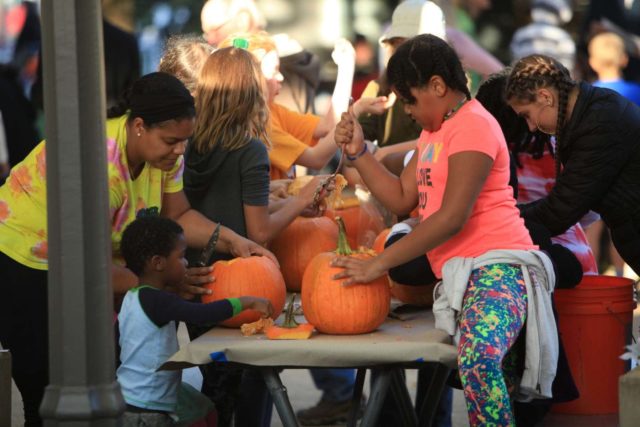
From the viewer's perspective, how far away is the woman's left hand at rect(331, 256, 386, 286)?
13.0ft

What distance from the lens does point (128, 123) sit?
423 cm

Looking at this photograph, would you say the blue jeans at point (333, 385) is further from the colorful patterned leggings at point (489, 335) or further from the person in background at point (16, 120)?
the person in background at point (16, 120)

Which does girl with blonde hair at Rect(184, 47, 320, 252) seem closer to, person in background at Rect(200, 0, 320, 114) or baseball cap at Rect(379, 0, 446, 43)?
baseball cap at Rect(379, 0, 446, 43)

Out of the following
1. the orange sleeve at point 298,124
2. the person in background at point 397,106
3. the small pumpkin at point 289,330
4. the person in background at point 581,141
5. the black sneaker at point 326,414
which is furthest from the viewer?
the black sneaker at point 326,414

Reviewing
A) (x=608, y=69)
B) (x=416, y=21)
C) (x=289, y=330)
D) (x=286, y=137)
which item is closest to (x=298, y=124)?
(x=286, y=137)

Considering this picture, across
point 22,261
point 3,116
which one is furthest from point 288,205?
point 3,116

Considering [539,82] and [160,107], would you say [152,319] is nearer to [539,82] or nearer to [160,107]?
[160,107]

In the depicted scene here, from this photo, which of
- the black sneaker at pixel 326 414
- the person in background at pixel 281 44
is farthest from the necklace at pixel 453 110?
the person in background at pixel 281 44

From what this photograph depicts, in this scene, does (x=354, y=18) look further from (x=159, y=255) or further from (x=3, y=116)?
(x=159, y=255)

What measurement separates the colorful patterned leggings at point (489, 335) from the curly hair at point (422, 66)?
2.01 feet

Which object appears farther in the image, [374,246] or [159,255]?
[374,246]

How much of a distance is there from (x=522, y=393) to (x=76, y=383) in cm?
143

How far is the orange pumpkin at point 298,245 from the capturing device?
5.02 m

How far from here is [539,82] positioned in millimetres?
4418
